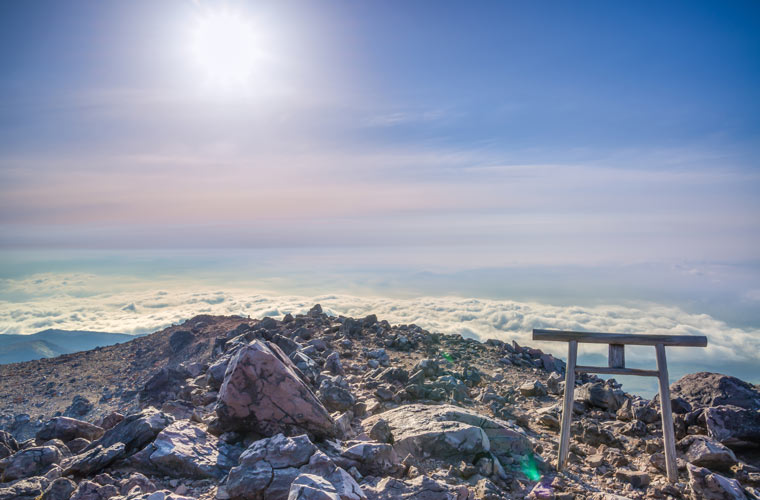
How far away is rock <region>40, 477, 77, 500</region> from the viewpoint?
22.0 feet

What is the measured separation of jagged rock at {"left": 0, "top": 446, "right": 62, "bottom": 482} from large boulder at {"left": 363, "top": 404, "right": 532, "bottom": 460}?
6.01 meters

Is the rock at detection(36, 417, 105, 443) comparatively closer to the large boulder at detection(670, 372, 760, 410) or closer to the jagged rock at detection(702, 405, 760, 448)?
the jagged rock at detection(702, 405, 760, 448)

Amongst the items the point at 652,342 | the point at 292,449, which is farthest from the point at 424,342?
the point at 292,449

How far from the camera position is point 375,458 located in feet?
25.2

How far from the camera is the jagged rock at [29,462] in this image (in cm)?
788

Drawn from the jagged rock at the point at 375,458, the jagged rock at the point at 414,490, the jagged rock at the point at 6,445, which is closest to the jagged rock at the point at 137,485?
the jagged rock at the point at 375,458

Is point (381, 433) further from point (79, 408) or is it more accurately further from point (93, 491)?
point (79, 408)

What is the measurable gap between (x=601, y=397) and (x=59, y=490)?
12.1 m

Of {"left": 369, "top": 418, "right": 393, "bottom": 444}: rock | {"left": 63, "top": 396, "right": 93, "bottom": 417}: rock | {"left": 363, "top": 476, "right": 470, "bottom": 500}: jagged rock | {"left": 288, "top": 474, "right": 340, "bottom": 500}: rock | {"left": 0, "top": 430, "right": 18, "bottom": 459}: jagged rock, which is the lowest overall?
{"left": 63, "top": 396, "right": 93, "bottom": 417}: rock

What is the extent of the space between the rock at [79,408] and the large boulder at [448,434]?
507 inches

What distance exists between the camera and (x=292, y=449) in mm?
7156

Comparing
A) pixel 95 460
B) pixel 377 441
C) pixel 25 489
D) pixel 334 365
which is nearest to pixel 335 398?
pixel 377 441

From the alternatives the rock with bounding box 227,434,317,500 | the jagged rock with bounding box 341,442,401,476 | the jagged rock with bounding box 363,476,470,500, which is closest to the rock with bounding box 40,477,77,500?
the rock with bounding box 227,434,317,500

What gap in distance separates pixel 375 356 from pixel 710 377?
32.5ft
